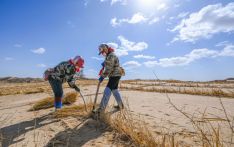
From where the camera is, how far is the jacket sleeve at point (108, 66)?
583 centimetres

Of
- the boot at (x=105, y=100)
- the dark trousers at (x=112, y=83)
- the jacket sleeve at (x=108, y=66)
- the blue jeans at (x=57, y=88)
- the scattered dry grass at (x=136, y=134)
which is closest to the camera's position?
the scattered dry grass at (x=136, y=134)

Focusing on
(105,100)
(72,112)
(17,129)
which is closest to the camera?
(17,129)

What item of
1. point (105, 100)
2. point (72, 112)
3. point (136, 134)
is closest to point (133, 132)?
point (136, 134)

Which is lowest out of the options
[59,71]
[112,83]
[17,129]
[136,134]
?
[17,129]

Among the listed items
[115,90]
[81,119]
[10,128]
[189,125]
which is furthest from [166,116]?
[10,128]

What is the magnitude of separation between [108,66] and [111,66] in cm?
7

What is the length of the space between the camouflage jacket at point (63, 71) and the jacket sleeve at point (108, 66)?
0.84 meters

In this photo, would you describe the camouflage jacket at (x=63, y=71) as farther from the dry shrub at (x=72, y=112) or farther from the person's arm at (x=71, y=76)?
the dry shrub at (x=72, y=112)

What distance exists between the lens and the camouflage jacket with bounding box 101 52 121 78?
5832 millimetres

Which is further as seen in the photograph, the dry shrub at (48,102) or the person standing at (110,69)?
the dry shrub at (48,102)

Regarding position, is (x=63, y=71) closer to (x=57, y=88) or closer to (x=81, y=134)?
(x=57, y=88)

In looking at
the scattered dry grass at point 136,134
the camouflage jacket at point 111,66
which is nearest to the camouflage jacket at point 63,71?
the camouflage jacket at point 111,66

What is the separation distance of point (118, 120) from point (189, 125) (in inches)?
55.1

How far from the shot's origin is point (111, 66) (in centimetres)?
585
